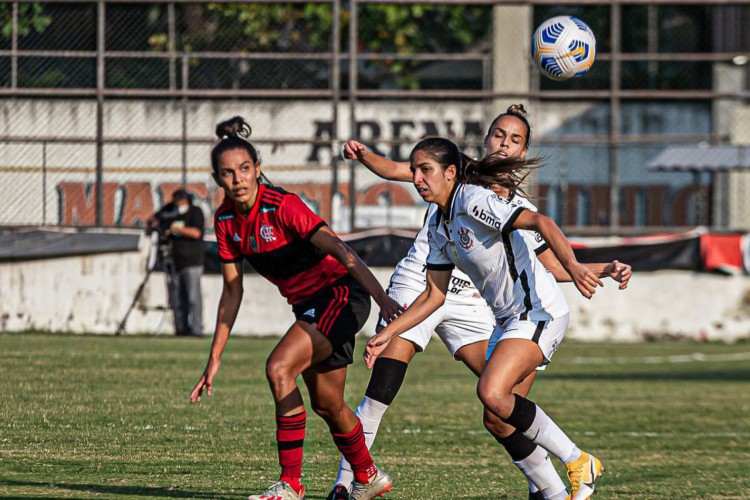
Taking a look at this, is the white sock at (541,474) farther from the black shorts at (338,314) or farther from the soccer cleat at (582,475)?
the black shorts at (338,314)

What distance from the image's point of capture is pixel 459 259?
6555mm

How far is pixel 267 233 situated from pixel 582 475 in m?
2.03

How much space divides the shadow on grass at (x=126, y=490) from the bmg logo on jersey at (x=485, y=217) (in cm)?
192

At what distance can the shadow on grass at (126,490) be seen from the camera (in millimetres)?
6625

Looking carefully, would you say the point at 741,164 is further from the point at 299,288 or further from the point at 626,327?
the point at 299,288

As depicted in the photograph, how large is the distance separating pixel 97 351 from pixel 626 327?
9.73m

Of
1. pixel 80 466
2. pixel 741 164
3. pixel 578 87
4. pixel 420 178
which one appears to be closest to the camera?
pixel 420 178

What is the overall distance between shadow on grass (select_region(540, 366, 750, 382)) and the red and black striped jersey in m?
8.80

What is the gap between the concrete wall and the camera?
67.0ft

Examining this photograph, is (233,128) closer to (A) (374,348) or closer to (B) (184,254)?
(A) (374,348)

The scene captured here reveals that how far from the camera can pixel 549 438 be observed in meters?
6.52

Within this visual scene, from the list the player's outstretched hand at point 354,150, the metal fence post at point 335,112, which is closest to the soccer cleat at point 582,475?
the player's outstretched hand at point 354,150

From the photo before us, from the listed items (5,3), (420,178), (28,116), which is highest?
(5,3)

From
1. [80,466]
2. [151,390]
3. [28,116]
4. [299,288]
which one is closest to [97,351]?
[151,390]
